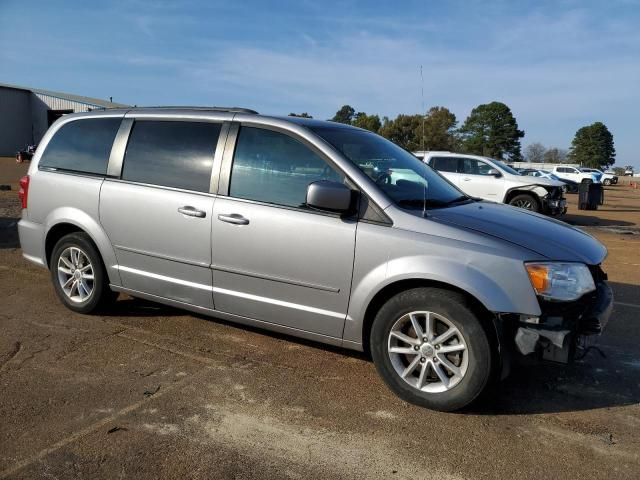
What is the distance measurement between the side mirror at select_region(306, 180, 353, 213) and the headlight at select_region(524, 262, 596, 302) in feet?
3.82

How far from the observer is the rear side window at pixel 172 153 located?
14.0 feet

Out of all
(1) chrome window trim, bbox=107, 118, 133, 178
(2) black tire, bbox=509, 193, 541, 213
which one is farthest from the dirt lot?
(2) black tire, bbox=509, 193, 541, 213

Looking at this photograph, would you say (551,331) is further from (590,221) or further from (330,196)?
(590,221)

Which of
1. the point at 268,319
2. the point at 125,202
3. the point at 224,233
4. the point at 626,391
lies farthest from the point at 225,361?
the point at 626,391

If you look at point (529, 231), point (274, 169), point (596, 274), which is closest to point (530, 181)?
point (596, 274)

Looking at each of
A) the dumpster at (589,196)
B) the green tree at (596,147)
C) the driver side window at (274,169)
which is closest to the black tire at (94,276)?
the driver side window at (274,169)

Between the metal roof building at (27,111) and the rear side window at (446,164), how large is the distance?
4863 cm

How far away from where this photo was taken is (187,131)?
175 inches

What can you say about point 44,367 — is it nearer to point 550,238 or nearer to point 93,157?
point 93,157

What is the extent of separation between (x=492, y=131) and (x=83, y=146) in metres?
92.6

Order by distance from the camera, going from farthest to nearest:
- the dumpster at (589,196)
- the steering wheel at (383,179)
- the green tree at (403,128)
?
the green tree at (403,128) → the dumpster at (589,196) → the steering wheel at (383,179)

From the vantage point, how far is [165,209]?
4.32m

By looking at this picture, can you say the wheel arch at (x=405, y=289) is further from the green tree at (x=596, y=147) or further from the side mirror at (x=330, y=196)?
the green tree at (x=596, y=147)

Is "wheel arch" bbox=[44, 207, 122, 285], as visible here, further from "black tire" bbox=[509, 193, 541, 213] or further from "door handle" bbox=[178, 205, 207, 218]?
"black tire" bbox=[509, 193, 541, 213]
